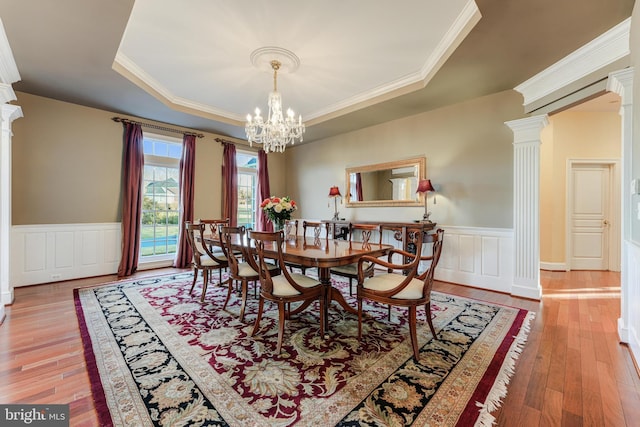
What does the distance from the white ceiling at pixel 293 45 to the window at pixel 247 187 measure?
2015 millimetres

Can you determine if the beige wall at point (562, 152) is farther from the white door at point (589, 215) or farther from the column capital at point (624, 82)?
the column capital at point (624, 82)

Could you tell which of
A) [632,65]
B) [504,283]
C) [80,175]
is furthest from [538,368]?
[80,175]

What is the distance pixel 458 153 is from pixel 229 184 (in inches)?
169

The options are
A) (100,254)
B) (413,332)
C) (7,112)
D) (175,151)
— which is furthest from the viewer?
(175,151)

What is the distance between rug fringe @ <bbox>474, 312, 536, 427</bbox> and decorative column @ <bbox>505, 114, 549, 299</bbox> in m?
1.22

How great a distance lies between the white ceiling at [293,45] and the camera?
236cm

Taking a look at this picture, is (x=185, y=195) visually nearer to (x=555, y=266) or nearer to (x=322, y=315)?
(x=322, y=315)

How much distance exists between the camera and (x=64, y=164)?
4039mm

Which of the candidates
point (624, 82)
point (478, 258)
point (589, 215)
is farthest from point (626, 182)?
point (589, 215)

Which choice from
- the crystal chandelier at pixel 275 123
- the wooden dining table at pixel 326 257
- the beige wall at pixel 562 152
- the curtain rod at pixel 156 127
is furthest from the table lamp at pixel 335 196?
the beige wall at pixel 562 152

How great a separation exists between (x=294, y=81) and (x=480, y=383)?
12.3ft

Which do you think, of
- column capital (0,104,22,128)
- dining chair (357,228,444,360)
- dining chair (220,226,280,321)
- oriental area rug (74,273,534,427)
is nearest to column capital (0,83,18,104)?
column capital (0,104,22,128)

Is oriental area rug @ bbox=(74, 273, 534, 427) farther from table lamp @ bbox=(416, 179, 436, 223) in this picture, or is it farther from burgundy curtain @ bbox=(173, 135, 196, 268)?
burgundy curtain @ bbox=(173, 135, 196, 268)

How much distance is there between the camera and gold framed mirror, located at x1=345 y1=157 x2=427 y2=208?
14.8ft
